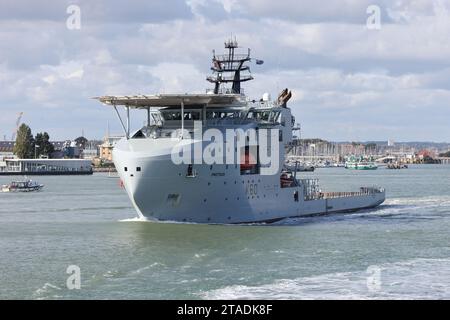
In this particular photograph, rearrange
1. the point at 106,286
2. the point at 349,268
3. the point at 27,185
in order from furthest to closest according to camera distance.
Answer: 1. the point at 27,185
2. the point at 349,268
3. the point at 106,286

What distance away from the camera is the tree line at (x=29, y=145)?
16425 cm

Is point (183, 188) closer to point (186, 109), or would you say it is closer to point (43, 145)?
point (186, 109)

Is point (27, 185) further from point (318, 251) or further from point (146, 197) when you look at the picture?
point (318, 251)

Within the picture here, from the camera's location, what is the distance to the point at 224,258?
31.6 metres

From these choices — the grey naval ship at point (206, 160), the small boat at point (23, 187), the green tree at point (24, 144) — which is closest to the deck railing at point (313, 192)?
the grey naval ship at point (206, 160)

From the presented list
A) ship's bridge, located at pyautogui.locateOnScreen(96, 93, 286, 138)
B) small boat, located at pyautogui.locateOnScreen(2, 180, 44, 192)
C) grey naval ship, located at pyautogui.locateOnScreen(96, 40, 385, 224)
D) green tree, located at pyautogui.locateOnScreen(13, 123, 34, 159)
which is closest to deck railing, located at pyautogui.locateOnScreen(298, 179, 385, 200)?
grey naval ship, located at pyautogui.locateOnScreen(96, 40, 385, 224)

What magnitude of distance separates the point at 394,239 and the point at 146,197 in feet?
42.0

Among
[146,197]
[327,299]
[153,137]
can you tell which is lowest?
[327,299]

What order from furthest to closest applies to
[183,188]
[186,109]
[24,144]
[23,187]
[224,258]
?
1. [24,144]
2. [23,187]
3. [186,109]
4. [183,188]
5. [224,258]

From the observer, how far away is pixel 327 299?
24.1 m

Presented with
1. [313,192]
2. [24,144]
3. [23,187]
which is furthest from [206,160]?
[24,144]

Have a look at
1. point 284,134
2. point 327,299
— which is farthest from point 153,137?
point 327,299

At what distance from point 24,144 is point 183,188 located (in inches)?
5182

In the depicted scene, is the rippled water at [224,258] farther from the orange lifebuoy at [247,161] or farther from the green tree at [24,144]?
the green tree at [24,144]
